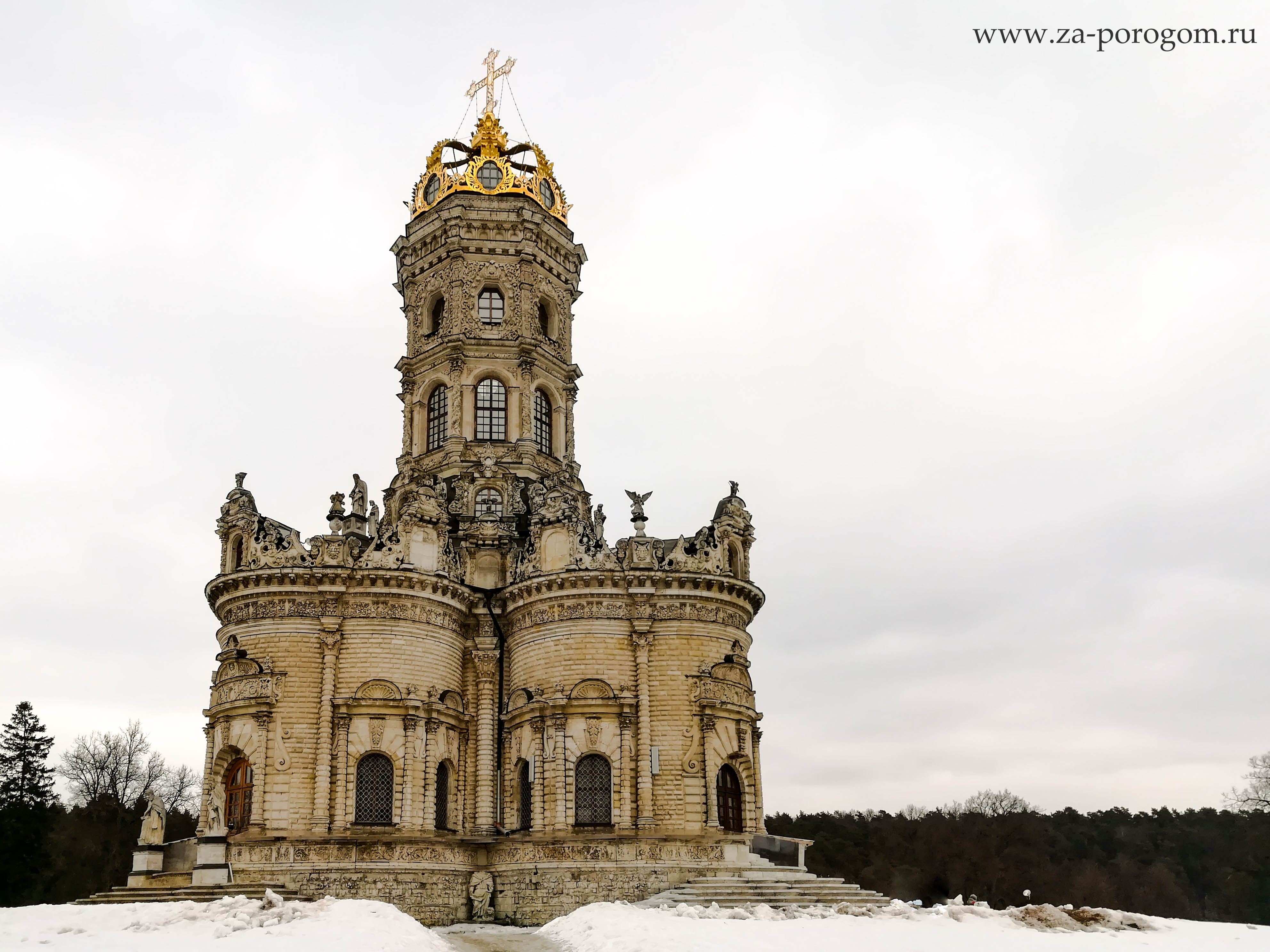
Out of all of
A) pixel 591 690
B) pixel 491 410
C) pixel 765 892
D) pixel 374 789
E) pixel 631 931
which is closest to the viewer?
pixel 631 931

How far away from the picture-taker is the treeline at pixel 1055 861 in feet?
208

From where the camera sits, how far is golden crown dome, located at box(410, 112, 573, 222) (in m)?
41.1

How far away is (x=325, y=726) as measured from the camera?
29.9m

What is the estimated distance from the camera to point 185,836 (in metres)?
60.0

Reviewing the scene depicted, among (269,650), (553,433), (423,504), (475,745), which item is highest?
(553,433)

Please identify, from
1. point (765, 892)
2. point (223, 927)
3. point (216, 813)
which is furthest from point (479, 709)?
point (223, 927)

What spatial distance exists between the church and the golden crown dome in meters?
12.3

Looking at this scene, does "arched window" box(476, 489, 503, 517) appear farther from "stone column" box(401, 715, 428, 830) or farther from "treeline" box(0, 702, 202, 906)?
"treeline" box(0, 702, 202, 906)

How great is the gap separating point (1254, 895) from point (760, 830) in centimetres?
4085

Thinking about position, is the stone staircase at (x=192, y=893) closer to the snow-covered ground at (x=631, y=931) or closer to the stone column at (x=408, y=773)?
the stone column at (x=408, y=773)

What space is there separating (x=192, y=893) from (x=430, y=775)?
263 inches

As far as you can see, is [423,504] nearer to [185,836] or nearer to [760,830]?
[760,830]

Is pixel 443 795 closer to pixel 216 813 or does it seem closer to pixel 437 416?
pixel 216 813

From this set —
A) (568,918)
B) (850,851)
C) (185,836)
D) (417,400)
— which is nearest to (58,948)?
(568,918)
